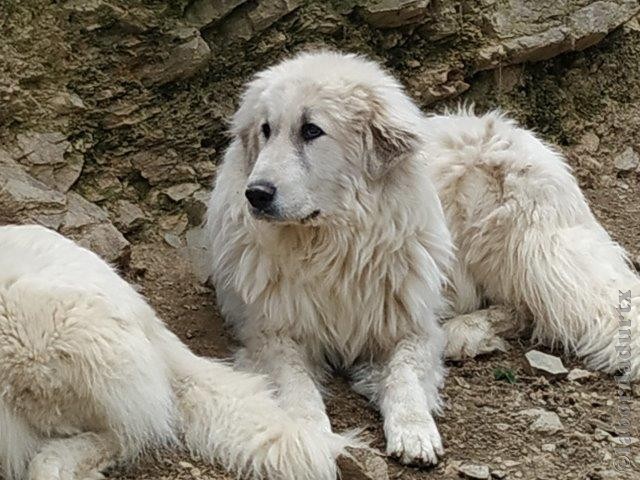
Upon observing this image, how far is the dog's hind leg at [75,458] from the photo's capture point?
12.1ft

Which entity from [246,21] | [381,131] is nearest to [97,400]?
[381,131]

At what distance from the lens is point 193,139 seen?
615cm

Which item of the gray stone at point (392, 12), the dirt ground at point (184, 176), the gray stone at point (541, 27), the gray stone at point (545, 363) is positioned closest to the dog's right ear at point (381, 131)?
the dirt ground at point (184, 176)

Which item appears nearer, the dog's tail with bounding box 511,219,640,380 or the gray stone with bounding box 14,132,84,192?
the dog's tail with bounding box 511,219,640,380

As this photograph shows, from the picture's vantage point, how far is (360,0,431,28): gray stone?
6574mm

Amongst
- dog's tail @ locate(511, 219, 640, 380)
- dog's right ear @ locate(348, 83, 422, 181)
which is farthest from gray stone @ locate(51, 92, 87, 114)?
dog's tail @ locate(511, 219, 640, 380)

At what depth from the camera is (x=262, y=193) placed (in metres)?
4.41

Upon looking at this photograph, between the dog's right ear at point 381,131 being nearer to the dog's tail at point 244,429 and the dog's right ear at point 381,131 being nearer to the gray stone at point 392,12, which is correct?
the dog's tail at point 244,429

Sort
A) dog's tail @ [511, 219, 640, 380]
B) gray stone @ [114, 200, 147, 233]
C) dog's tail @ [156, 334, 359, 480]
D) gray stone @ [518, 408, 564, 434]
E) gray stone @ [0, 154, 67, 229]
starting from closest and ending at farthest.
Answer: dog's tail @ [156, 334, 359, 480] < gray stone @ [518, 408, 564, 434] < dog's tail @ [511, 219, 640, 380] < gray stone @ [0, 154, 67, 229] < gray stone @ [114, 200, 147, 233]

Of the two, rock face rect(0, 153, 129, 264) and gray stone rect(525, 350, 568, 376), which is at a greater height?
rock face rect(0, 153, 129, 264)

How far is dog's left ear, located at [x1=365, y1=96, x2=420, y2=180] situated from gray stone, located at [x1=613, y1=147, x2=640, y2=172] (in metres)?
3.34

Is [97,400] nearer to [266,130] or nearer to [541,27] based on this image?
[266,130]

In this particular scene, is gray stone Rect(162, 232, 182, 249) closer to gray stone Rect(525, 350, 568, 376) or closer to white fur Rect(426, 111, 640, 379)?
white fur Rect(426, 111, 640, 379)

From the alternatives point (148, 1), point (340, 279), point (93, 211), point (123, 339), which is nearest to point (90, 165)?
point (93, 211)
